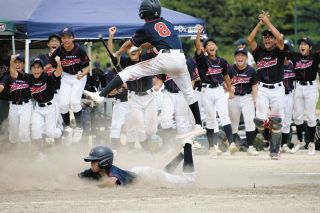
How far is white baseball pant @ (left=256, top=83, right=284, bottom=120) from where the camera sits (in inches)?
631

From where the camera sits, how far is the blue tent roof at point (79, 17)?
1786 cm

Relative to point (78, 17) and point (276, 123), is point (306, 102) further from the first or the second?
point (78, 17)

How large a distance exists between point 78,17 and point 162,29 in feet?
22.9

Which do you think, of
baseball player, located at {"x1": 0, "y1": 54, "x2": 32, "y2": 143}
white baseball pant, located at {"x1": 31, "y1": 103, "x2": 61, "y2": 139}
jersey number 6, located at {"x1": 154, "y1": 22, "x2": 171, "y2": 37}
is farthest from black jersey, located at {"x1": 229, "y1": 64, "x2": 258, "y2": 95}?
jersey number 6, located at {"x1": 154, "y1": 22, "x2": 171, "y2": 37}

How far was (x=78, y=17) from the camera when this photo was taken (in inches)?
734

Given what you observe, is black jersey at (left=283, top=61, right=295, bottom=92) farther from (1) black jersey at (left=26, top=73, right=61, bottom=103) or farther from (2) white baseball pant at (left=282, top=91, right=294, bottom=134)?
(1) black jersey at (left=26, top=73, right=61, bottom=103)

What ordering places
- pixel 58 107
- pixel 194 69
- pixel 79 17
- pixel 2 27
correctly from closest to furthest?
pixel 58 107 < pixel 2 27 < pixel 194 69 < pixel 79 17

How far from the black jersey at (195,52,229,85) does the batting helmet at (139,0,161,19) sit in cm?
522

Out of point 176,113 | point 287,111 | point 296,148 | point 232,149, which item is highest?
point 176,113

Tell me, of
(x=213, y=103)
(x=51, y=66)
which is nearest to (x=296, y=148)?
(x=213, y=103)

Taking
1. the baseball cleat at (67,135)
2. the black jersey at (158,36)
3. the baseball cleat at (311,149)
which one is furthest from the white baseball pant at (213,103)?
the black jersey at (158,36)

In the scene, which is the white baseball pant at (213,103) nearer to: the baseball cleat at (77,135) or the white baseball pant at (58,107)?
the baseball cleat at (77,135)

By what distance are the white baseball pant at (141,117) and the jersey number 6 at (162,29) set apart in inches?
206

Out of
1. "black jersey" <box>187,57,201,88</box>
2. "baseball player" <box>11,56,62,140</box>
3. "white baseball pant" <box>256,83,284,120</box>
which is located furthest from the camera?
"black jersey" <box>187,57,201,88</box>
